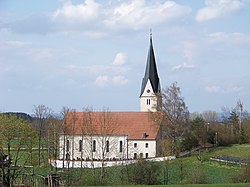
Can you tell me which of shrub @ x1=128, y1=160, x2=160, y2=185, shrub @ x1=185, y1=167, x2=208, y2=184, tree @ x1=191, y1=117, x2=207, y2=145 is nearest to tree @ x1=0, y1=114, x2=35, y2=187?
shrub @ x1=128, y1=160, x2=160, y2=185

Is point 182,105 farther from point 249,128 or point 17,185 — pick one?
point 17,185

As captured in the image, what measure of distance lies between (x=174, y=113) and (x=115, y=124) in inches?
353

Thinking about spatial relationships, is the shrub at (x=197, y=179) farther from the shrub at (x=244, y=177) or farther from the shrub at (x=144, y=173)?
the shrub at (x=144, y=173)

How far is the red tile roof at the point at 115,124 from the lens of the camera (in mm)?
69188

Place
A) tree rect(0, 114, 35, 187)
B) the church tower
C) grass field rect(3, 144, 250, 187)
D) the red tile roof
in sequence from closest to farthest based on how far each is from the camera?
grass field rect(3, 144, 250, 187) → tree rect(0, 114, 35, 187) → the red tile roof → the church tower

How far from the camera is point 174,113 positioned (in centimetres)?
6794

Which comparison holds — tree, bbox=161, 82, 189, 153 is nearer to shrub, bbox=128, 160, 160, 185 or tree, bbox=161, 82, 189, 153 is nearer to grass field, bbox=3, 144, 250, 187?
grass field, bbox=3, 144, 250, 187

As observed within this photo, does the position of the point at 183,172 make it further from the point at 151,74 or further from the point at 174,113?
the point at 151,74

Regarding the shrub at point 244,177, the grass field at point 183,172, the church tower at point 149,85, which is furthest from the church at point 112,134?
the shrub at point 244,177

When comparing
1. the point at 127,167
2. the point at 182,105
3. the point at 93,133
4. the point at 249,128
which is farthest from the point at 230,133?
Result: the point at 127,167

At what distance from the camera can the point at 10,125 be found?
1454 inches

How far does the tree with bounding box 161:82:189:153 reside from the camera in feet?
222

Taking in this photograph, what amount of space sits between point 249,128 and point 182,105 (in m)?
15.0

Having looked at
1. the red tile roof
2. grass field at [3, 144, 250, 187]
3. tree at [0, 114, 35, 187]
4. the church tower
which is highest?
the church tower
